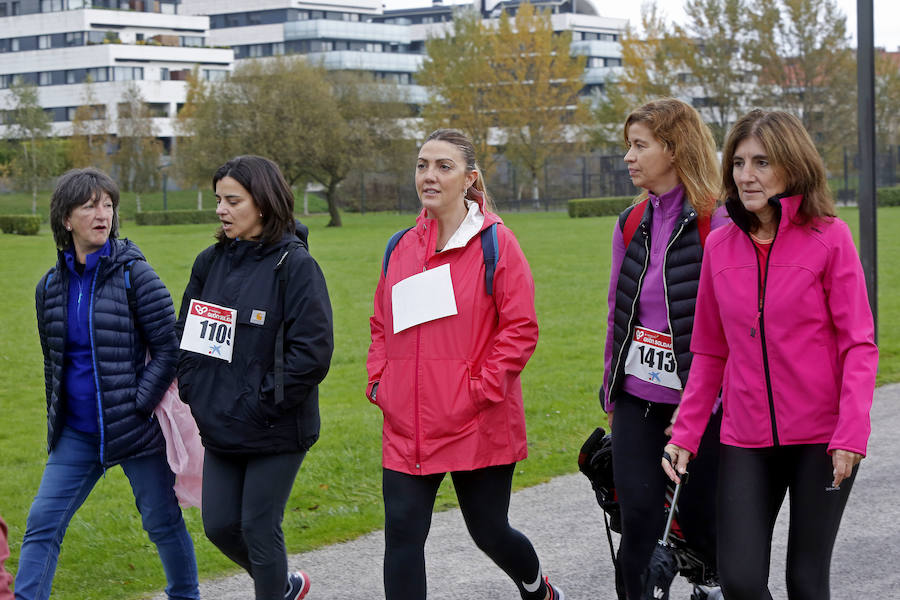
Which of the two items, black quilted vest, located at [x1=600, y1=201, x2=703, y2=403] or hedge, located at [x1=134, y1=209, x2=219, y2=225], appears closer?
black quilted vest, located at [x1=600, y1=201, x2=703, y2=403]

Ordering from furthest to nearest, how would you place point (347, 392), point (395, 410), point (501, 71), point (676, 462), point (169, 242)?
point (501, 71) → point (169, 242) → point (347, 392) → point (395, 410) → point (676, 462)

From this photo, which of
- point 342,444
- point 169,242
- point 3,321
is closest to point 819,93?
point 169,242

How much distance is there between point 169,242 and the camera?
35844 mm

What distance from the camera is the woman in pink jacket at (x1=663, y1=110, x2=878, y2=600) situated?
356 centimetres

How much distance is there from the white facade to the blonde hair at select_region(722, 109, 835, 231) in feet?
315

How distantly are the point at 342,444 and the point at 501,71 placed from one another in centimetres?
5567

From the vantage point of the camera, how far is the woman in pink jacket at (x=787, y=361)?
140 inches

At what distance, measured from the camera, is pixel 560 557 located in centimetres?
563

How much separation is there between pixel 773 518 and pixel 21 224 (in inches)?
1593

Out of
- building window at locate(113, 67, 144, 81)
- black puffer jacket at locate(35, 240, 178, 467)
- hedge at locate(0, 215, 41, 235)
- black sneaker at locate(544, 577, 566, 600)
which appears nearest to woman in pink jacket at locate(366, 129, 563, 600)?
black sneaker at locate(544, 577, 566, 600)

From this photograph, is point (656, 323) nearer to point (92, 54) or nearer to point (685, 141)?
point (685, 141)

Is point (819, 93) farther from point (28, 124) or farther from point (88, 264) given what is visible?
point (88, 264)

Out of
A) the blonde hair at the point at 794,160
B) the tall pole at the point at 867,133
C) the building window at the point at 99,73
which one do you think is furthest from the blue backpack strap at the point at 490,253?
the building window at the point at 99,73

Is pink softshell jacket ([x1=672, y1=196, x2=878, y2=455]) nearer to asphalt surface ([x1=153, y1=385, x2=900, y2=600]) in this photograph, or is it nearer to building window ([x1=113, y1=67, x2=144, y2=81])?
asphalt surface ([x1=153, y1=385, x2=900, y2=600])
